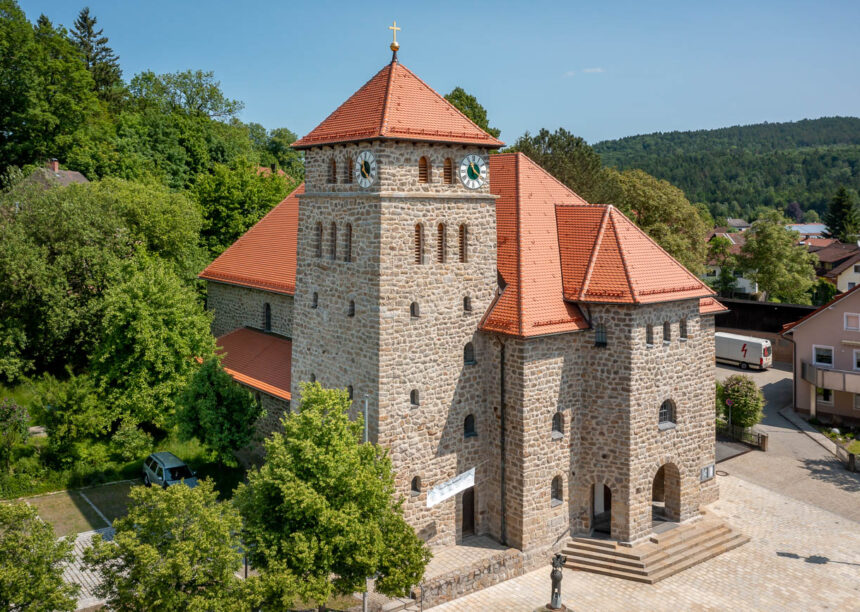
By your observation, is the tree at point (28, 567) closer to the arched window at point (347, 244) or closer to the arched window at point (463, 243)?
the arched window at point (347, 244)

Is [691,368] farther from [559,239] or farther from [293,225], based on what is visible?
[293,225]

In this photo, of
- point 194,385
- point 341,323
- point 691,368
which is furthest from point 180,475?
point 691,368

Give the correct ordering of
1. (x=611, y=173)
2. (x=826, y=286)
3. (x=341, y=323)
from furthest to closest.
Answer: (x=826, y=286)
(x=611, y=173)
(x=341, y=323)

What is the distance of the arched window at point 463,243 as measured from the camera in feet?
76.0

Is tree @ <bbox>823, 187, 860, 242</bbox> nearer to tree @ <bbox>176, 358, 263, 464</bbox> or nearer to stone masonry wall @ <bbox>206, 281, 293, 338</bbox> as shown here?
stone masonry wall @ <bbox>206, 281, 293, 338</bbox>

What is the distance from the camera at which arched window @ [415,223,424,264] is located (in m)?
22.2

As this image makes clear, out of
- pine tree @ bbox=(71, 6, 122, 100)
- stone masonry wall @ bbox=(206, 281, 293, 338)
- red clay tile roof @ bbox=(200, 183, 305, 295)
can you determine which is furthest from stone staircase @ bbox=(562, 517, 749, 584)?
pine tree @ bbox=(71, 6, 122, 100)

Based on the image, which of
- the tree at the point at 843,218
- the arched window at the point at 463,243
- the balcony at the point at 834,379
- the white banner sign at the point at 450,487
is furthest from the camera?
the tree at the point at 843,218

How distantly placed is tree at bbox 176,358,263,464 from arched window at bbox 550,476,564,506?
1077cm

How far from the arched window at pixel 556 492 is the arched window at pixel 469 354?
4.82 metres

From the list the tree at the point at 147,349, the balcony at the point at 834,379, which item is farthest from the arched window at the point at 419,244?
the balcony at the point at 834,379

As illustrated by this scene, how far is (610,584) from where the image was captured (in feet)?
73.3

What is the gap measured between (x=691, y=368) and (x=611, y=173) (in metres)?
32.3

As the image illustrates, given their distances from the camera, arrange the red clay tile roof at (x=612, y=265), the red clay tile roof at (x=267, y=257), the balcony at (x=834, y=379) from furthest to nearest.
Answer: the balcony at (x=834, y=379) < the red clay tile roof at (x=267, y=257) < the red clay tile roof at (x=612, y=265)
